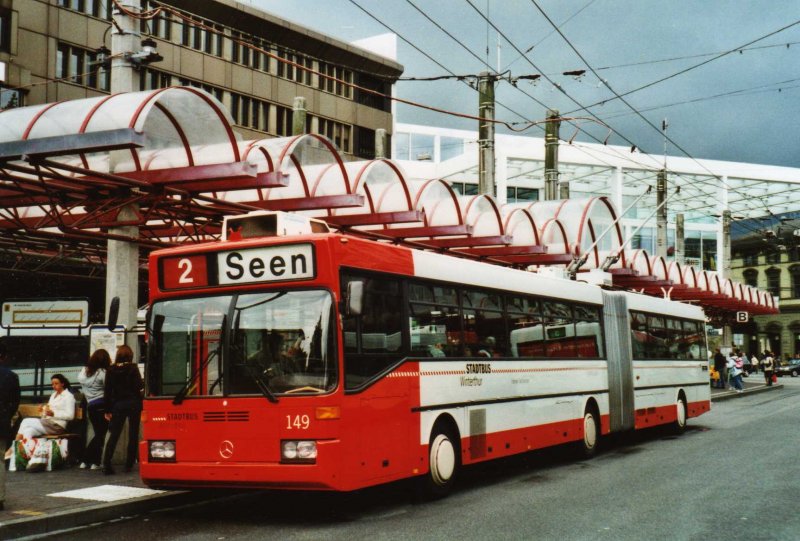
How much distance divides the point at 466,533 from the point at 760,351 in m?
91.8

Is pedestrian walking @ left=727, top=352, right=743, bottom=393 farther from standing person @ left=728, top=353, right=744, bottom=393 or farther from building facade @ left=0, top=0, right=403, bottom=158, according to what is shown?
building facade @ left=0, top=0, right=403, bottom=158

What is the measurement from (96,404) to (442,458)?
5232mm

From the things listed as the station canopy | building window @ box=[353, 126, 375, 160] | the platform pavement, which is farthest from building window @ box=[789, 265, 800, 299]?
the platform pavement

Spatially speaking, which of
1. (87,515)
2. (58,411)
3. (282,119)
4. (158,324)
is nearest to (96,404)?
(58,411)

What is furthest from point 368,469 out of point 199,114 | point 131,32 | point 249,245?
point 131,32

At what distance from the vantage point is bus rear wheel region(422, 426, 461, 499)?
36.5 ft

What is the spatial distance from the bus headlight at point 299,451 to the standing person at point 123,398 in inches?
167

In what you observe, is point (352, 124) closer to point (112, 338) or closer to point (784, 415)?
point (784, 415)

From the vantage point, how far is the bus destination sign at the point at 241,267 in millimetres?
9648

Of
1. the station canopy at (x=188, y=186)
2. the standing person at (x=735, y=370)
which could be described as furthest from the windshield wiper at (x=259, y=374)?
the standing person at (x=735, y=370)

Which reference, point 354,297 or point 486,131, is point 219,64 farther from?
point 354,297

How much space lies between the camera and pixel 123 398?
503 inches

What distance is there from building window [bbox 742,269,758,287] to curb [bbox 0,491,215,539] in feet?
307

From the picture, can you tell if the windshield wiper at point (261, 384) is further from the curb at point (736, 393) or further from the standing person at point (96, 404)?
the curb at point (736, 393)
